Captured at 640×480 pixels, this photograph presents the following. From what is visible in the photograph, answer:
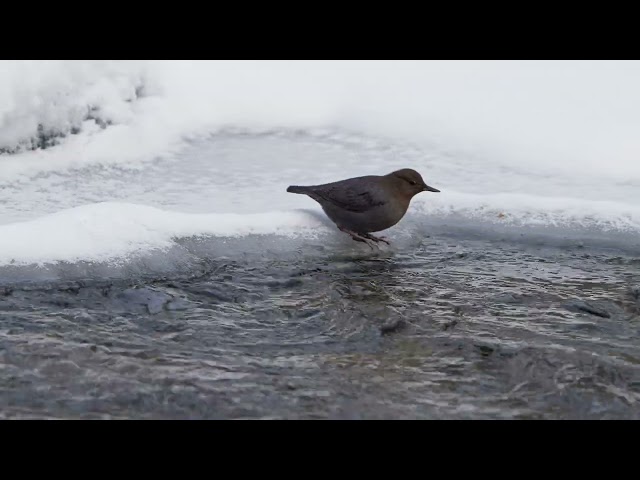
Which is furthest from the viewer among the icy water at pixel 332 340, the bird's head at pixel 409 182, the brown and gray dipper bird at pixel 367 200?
the bird's head at pixel 409 182

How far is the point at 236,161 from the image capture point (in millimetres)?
5828

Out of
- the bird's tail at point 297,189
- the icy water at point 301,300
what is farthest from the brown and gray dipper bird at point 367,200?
the icy water at point 301,300

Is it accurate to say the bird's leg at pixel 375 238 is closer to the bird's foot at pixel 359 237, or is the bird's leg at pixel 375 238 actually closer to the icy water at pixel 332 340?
the bird's foot at pixel 359 237

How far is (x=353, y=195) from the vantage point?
464 centimetres

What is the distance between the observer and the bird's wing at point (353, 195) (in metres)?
4.60

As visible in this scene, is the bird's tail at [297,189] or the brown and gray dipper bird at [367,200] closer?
the brown and gray dipper bird at [367,200]

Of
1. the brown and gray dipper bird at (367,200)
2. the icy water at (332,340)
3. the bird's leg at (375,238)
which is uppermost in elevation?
the brown and gray dipper bird at (367,200)

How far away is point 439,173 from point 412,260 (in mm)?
1315

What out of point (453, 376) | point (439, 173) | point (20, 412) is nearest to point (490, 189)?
point (439, 173)

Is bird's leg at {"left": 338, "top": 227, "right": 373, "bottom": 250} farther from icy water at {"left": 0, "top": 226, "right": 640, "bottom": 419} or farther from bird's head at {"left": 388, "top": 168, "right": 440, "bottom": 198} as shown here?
bird's head at {"left": 388, "top": 168, "right": 440, "bottom": 198}

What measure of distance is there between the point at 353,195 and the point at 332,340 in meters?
1.38

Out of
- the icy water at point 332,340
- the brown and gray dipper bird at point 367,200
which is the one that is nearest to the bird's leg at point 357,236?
the brown and gray dipper bird at point 367,200

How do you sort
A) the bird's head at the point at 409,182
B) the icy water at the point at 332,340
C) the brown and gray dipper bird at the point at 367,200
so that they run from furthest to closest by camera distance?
the bird's head at the point at 409,182 → the brown and gray dipper bird at the point at 367,200 → the icy water at the point at 332,340

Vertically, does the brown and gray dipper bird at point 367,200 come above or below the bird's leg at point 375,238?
above
